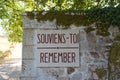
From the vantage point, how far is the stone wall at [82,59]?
19.1 feet

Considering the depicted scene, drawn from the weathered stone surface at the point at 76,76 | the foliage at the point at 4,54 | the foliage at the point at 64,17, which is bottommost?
the foliage at the point at 4,54

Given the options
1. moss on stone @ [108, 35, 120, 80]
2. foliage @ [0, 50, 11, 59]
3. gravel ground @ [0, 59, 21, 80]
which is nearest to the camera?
moss on stone @ [108, 35, 120, 80]

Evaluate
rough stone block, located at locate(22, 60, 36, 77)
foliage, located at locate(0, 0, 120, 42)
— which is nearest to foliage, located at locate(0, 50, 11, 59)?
foliage, located at locate(0, 0, 120, 42)

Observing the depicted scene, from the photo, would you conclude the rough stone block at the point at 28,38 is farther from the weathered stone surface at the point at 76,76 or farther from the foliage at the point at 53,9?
the weathered stone surface at the point at 76,76

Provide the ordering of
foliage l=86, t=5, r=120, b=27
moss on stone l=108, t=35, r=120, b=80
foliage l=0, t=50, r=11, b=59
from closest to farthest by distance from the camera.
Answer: moss on stone l=108, t=35, r=120, b=80 → foliage l=86, t=5, r=120, b=27 → foliage l=0, t=50, r=11, b=59

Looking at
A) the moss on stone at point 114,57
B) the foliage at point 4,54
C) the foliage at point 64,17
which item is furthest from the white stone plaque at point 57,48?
the foliage at point 4,54

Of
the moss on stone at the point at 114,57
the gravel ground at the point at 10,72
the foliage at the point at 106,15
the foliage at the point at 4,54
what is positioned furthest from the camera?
the foliage at the point at 4,54

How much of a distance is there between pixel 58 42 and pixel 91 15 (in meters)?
0.81

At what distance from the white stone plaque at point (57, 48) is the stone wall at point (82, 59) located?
0.08 metres

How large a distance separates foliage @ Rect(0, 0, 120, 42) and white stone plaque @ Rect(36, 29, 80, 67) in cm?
25

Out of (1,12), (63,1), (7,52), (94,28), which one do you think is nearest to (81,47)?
(94,28)

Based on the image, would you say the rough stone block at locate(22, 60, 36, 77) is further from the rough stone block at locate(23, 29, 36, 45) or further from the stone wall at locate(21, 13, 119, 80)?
the rough stone block at locate(23, 29, 36, 45)

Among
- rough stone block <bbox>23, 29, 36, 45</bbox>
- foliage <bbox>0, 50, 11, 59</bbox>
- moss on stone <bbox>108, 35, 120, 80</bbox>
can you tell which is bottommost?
foliage <bbox>0, 50, 11, 59</bbox>

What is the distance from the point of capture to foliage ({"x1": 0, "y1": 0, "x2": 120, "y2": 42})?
5832mm
